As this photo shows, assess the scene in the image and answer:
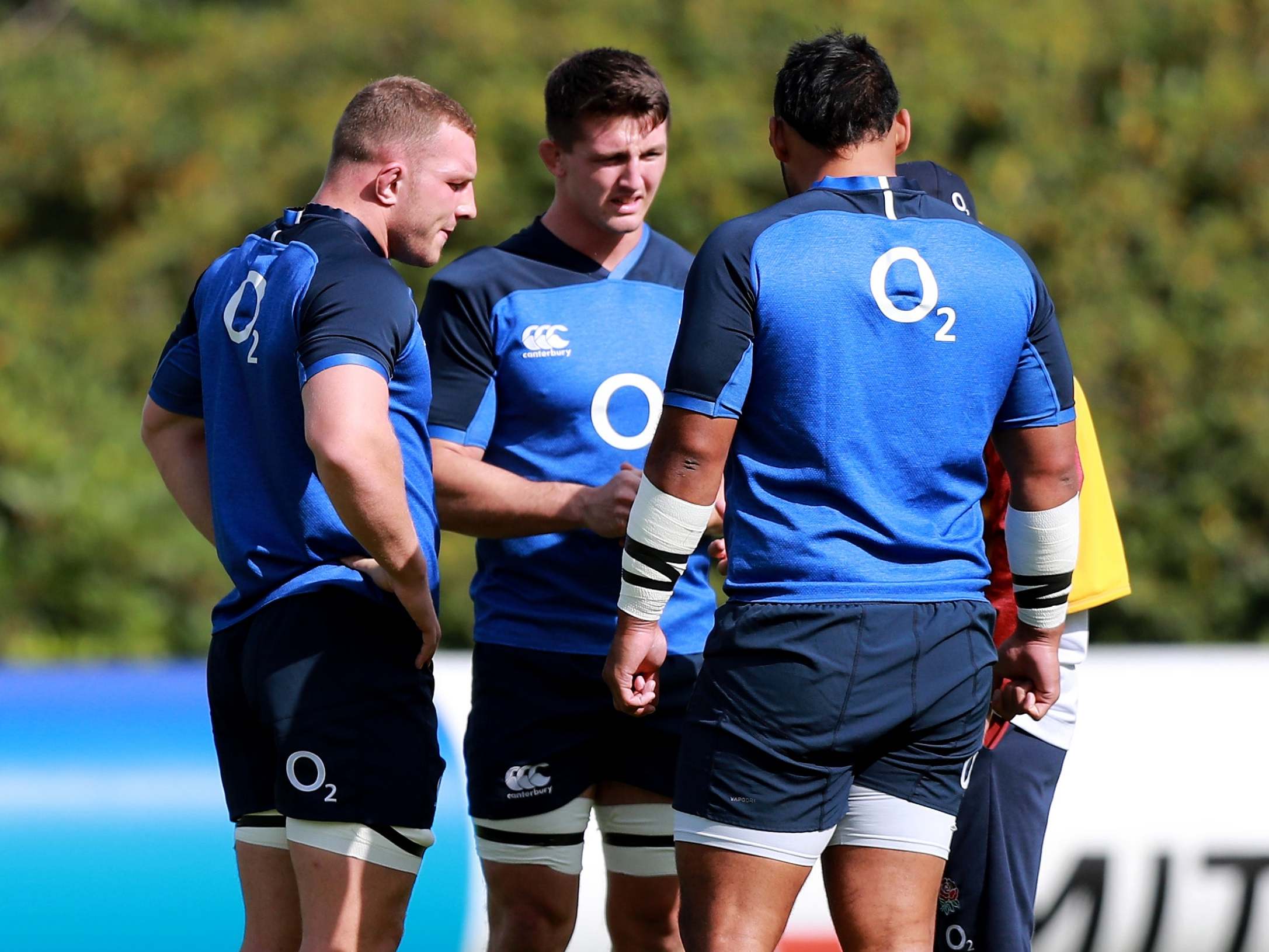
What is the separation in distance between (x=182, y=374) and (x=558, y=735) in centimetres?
109

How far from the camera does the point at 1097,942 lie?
13.2 feet

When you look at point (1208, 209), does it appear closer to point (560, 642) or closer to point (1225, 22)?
point (1225, 22)

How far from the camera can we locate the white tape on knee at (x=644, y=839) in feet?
10.8

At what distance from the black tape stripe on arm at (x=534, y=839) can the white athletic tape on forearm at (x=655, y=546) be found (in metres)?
0.87

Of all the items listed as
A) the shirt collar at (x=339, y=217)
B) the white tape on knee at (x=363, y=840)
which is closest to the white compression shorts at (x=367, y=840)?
the white tape on knee at (x=363, y=840)

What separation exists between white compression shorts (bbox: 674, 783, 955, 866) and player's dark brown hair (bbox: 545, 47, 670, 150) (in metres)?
1.58

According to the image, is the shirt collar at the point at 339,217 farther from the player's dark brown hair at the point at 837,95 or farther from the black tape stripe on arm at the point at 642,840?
the black tape stripe on arm at the point at 642,840

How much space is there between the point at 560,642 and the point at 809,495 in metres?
0.98

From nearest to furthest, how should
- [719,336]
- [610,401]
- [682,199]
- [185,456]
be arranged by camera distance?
[719,336]
[185,456]
[610,401]
[682,199]

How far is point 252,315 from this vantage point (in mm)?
2650

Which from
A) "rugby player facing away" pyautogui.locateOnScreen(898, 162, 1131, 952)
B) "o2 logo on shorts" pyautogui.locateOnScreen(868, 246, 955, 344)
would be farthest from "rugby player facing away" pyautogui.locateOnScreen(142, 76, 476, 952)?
"rugby player facing away" pyautogui.locateOnScreen(898, 162, 1131, 952)

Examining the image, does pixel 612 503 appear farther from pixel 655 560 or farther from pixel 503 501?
pixel 655 560

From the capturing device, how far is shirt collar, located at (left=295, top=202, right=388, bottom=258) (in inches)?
107

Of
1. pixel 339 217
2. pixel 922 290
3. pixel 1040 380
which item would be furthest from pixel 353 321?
pixel 1040 380
